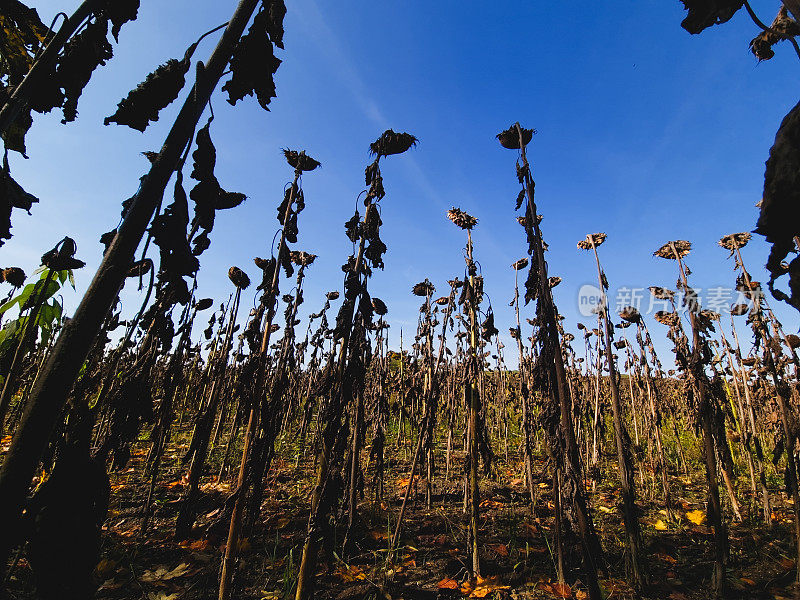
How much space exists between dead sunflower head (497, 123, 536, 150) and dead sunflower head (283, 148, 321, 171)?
81.0 inches

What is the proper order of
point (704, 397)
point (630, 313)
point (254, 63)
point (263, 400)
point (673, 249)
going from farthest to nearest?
point (630, 313) < point (673, 249) < point (704, 397) < point (263, 400) < point (254, 63)

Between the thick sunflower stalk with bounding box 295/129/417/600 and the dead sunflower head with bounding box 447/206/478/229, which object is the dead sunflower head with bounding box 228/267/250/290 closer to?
the thick sunflower stalk with bounding box 295/129/417/600

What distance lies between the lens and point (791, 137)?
98 centimetres

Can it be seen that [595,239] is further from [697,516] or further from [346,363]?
[697,516]

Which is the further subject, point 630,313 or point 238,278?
point 630,313

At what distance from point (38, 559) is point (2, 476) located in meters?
0.28

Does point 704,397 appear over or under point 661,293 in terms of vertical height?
under

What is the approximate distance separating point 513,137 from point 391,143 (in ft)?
4.48

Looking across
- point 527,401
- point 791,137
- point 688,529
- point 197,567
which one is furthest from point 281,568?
point 688,529

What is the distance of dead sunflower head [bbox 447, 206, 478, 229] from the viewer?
16.8 ft

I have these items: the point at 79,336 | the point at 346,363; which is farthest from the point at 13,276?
the point at 79,336

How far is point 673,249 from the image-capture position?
4648 millimetres

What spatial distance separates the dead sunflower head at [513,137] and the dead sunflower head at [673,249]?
274 cm

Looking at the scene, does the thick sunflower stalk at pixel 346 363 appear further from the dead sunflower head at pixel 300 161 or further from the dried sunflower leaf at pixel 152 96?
the dried sunflower leaf at pixel 152 96
